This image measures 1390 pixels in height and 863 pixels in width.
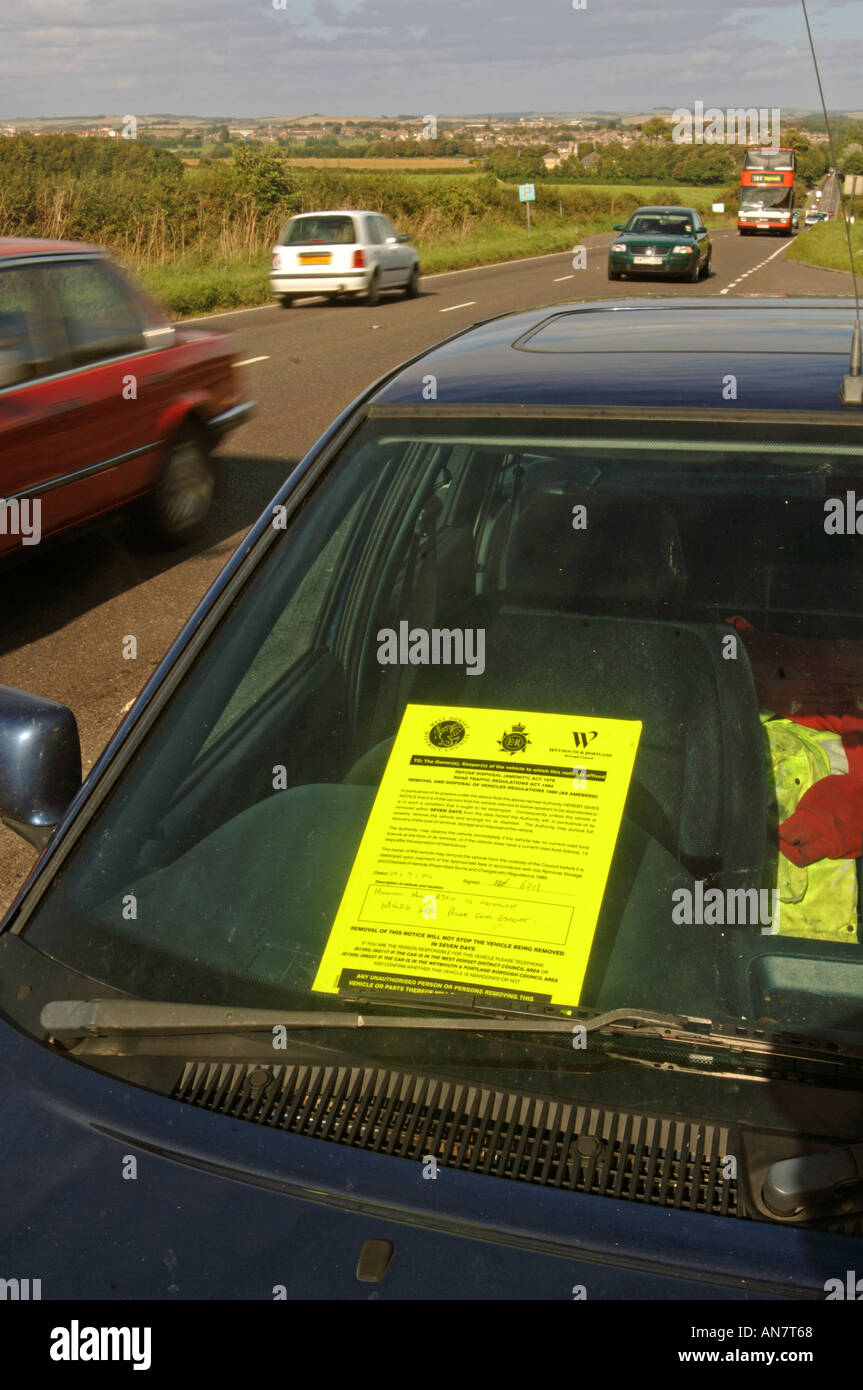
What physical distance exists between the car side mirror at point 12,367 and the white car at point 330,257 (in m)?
17.4

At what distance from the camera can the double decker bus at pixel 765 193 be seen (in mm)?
59000

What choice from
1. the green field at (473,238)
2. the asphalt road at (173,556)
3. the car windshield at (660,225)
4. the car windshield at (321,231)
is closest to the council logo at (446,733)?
the asphalt road at (173,556)

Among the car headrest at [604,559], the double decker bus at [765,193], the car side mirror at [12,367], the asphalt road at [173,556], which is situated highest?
the double decker bus at [765,193]

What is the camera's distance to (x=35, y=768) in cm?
192

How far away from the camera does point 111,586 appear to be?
23.8 ft

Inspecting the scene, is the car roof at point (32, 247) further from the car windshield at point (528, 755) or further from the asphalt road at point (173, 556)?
the car windshield at point (528, 755)

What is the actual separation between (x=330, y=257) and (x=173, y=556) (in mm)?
16401

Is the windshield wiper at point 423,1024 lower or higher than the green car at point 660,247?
lower

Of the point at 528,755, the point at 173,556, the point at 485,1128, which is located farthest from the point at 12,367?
the point at 485,1128

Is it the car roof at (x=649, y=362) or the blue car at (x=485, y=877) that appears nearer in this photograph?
the blue car at (x=485, y=877)

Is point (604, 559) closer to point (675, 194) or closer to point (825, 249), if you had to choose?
point (825, 249)
